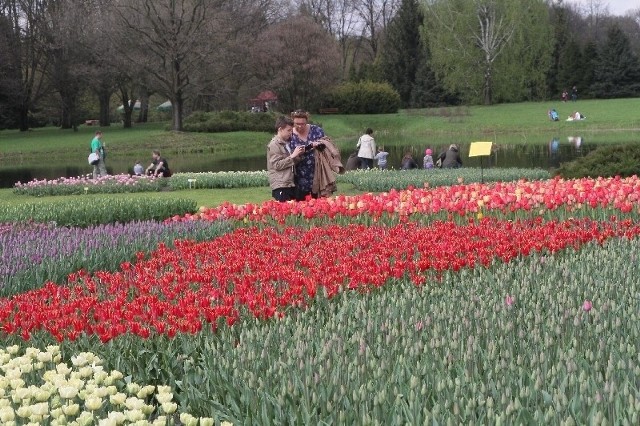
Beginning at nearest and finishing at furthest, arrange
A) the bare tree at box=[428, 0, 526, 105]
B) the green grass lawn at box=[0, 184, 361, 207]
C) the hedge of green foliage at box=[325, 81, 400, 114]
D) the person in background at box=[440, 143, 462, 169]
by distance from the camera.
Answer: the green grass lawn at box=[0, 184, 361, 207] → the person in background at box=[440, 143, 462, 169] → the hedge of green foliage at box=[325, 81, 400, 114] → the bare tree at box=[428, 0, 526, 105]

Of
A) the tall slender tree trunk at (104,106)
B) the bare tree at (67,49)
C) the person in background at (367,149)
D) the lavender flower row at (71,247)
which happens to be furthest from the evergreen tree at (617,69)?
the lavender flower row at (71,247)

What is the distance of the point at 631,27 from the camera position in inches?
3334

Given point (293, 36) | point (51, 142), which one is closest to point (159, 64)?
point (51, 142)

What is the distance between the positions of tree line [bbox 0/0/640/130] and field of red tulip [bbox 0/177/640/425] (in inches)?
1584

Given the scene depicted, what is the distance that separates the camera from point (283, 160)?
414 inches

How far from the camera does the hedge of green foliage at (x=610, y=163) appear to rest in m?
16.0

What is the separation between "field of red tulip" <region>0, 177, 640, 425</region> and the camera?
10.7ft

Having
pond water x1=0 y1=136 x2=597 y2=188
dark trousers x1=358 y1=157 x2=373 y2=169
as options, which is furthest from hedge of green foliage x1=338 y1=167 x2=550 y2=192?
pond water x1=0 y1=136 x2=597 y2=188

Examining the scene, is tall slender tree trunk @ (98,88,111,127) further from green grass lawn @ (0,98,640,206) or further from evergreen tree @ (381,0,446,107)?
evergreen tree @ (381,0,446,107)

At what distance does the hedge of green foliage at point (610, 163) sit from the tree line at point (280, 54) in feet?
107

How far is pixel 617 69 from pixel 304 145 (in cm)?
6276

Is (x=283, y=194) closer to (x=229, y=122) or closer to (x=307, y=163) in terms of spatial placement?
(x=307, y=163)

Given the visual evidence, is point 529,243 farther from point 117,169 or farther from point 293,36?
point 293,36

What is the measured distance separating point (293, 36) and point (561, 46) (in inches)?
984
